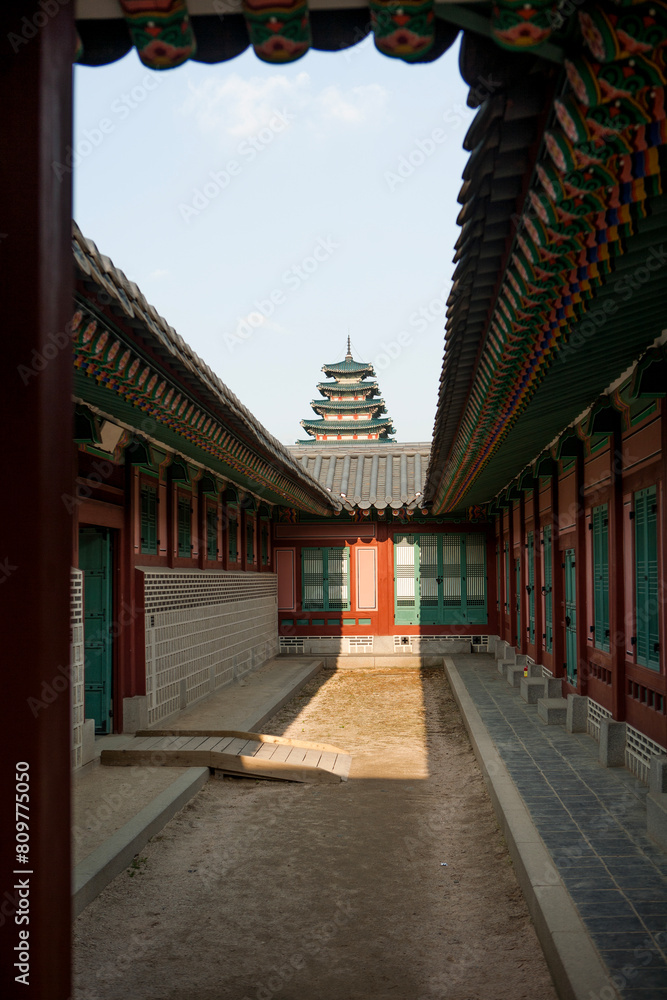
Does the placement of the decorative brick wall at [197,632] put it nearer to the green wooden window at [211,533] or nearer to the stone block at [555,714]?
the green wooden window at [211,533]

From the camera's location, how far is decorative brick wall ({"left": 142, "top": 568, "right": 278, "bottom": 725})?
34.7ft

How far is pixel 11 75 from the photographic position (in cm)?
205

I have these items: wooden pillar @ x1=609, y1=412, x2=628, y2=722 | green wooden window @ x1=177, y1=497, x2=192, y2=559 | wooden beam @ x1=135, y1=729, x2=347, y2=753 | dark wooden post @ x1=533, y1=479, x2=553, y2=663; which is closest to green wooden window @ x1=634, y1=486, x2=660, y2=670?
wooden pillar @ x1=609, y1=412, x2=628, y2=722

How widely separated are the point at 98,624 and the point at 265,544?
10088 millimetres

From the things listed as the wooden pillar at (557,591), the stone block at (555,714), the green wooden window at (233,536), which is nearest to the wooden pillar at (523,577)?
the wooden pillar at (557,591)

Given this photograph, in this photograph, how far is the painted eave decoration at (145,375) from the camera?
4879 millimetres

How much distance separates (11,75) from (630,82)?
163cm

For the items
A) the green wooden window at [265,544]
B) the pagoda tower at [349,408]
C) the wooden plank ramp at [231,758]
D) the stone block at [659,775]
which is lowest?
the wooden plank ramp at [231,758]

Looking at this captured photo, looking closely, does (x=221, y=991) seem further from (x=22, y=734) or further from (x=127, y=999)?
(x=22, y=734)

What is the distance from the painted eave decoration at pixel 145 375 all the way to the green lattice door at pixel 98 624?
4.81 feet

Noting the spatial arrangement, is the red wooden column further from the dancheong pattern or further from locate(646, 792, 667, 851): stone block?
locate(646, 792, 667, 851): stone block

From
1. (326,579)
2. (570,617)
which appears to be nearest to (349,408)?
(326,579)

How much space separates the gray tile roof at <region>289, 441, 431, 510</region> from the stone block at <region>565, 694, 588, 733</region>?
9410mm

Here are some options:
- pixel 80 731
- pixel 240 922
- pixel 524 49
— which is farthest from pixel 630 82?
pixel 80 731
